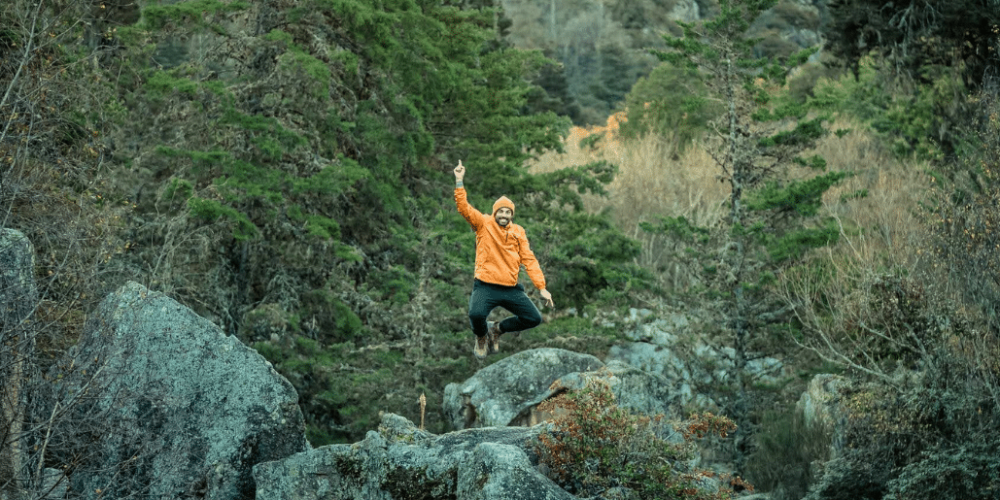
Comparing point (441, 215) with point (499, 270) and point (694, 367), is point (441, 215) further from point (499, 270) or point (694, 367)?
point (499, 270)

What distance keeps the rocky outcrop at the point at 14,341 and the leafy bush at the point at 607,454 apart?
561 centimetres

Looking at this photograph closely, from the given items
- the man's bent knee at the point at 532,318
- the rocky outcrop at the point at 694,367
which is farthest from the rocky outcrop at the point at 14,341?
the rocky outcrop at the point at 694,367

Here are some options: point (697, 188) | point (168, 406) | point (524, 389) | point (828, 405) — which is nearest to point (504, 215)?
point (168, 406)

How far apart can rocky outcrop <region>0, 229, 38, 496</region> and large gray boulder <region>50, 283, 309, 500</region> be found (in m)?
0.52

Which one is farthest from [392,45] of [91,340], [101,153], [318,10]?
[91,340]

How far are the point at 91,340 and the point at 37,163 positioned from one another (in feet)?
11.5

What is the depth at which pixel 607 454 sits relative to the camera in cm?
1180

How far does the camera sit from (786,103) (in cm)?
2000

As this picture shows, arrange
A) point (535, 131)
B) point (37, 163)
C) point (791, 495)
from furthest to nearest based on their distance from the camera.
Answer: point (535, 131)
point (791, 495)
point (37, 163)

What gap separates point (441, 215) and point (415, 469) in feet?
27.6

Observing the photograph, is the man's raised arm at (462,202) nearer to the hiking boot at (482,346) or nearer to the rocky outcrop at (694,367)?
the hiking boot at (482,346)

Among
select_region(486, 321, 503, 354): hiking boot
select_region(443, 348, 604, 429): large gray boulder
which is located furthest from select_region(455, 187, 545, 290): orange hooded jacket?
select_region(443, 348, 604, 429): large gray boulder

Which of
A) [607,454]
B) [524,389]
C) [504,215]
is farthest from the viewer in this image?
[524,389]

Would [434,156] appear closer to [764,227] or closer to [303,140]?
[303,140]
